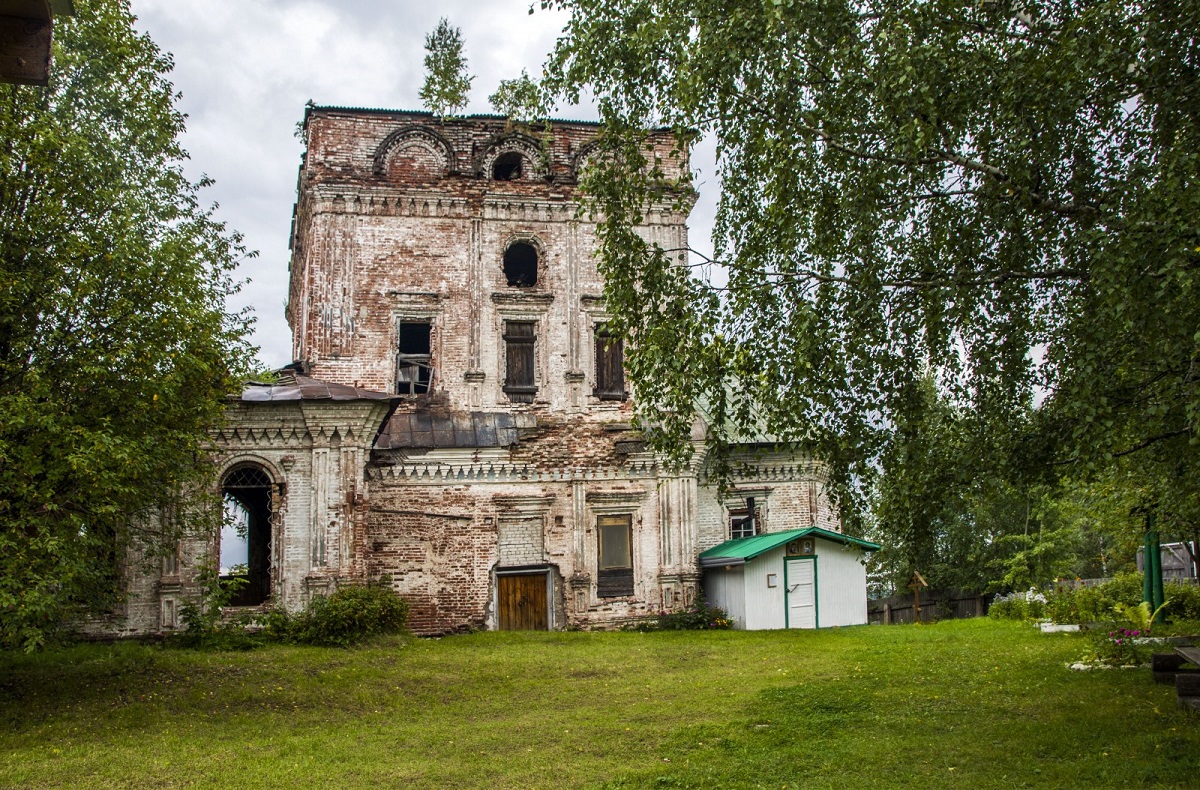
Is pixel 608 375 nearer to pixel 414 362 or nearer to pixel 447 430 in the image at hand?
pixel 447 430

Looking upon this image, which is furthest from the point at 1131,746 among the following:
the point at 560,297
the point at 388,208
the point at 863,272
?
the point at 388,208

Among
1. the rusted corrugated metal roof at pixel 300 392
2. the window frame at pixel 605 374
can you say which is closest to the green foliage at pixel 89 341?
the rusted corrugated metal roof at pixel 300 392

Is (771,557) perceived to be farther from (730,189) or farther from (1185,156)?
(1185,156)

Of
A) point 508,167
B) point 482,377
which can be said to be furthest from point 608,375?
point 508,167

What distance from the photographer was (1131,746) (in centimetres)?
812

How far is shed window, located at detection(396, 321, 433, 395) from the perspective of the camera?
2128cm

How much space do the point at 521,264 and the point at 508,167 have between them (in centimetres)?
229

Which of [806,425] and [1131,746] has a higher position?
[806,425]

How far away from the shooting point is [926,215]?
9492 millimetres

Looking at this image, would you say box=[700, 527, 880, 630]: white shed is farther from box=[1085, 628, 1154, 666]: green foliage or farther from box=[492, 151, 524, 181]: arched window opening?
box=[492, 151, 524, 181]: arched window opening

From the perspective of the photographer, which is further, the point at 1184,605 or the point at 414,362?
the point at 414,362

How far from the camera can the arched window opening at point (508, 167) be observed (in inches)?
894

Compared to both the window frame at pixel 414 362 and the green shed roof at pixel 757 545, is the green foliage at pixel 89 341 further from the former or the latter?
the green shed roof at pixel 757 545

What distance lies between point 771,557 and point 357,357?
9735 millimetres
